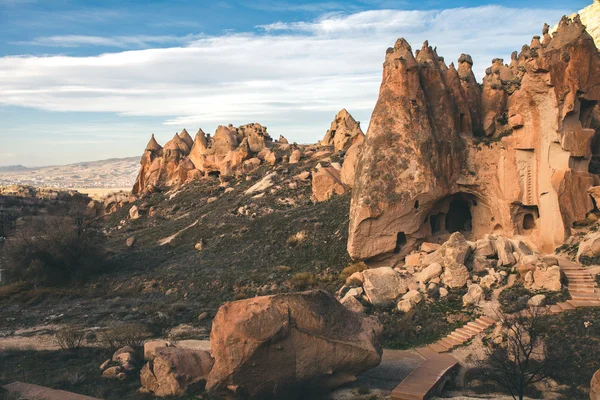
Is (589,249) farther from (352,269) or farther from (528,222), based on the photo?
(352,269)

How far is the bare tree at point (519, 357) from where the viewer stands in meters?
14.5

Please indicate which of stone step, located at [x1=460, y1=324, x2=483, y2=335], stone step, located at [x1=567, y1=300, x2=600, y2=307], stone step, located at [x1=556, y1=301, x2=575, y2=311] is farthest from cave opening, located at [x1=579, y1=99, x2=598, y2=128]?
stone step, located at [x1=460, y1=324, x2=483, y2=335]

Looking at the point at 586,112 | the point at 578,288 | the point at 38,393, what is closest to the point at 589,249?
the point at 578,288

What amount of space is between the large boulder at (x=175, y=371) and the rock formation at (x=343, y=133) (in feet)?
121

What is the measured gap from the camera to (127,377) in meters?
18.5

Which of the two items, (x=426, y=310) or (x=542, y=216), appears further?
(x=542, y=216)

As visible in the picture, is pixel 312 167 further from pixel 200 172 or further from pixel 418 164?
pixel 418 164

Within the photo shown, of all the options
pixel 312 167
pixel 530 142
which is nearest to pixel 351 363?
pixel 530 142

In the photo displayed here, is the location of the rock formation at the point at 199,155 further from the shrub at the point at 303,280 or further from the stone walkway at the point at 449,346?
the stone walkway at the point at 449,346

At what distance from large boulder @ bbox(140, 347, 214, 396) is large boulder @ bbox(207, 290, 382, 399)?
2.50m

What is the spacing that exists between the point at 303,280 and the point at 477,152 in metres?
10.9

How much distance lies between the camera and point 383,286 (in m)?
24.3

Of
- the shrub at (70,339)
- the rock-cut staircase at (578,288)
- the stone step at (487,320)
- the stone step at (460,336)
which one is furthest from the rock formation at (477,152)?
the shrub at (70,339)

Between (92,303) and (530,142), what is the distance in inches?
1001
